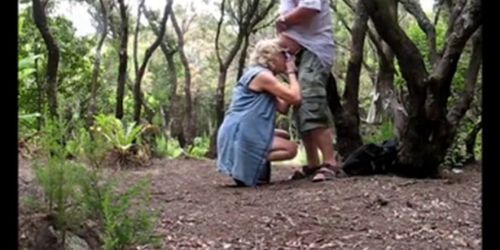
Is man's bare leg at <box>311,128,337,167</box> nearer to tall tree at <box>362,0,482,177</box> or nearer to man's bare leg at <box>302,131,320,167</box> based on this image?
man's bare leg at <box>302,131,320,167</box>

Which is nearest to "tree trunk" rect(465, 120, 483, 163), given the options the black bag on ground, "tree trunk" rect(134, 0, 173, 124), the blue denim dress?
the black bag on ground

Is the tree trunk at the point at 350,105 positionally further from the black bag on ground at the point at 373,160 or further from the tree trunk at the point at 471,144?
the tree trunk at the point at 471,144

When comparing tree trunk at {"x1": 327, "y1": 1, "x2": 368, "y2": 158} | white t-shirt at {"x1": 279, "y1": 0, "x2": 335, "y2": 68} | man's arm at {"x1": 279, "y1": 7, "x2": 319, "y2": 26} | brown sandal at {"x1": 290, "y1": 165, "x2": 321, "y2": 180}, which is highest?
man's arm at {"x1": 279, "y1": 7, "x2": 319, "y2": 26}

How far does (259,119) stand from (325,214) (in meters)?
1.15

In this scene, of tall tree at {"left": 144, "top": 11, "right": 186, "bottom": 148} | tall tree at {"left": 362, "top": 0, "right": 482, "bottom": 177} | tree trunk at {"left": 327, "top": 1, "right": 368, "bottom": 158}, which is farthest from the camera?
tall tree at {"left": 144, "top": 11, "right": 186, "bottom": 148}

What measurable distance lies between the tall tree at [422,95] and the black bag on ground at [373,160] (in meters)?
0.08

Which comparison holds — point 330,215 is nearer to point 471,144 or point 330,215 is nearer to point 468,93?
point 468,93

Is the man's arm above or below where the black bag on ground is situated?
above

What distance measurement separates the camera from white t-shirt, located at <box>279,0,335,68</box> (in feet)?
12.5

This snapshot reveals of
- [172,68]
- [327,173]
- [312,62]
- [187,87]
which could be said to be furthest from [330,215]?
[172,68]

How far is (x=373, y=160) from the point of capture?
12.1ft

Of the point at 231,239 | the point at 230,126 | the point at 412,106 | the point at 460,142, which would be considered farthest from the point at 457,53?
the point at 460,142

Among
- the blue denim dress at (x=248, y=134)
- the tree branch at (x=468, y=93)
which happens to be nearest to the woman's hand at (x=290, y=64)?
the blue denim dress at (x=248, y=134)

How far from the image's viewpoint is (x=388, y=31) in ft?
11.5
